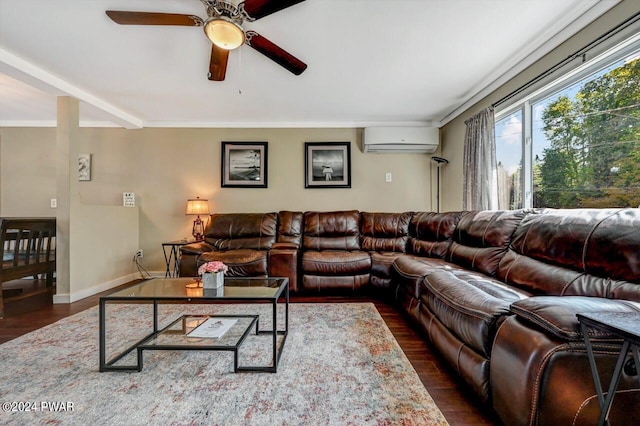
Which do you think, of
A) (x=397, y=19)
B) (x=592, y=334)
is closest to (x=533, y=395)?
(x=592, y=334)

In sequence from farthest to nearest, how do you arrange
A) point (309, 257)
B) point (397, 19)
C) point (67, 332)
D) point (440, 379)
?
point (309, 257) → point (67, 332) → point (397, 19) → point (440, 379)

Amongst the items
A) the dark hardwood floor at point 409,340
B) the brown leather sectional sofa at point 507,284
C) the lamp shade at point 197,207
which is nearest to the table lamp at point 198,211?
the lamp shade at point 197,207

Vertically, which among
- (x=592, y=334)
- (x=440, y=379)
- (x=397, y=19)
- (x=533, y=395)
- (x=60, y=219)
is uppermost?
(x=397, y=19)

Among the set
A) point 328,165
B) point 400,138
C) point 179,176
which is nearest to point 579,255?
point 400,138

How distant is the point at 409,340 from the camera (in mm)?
2055

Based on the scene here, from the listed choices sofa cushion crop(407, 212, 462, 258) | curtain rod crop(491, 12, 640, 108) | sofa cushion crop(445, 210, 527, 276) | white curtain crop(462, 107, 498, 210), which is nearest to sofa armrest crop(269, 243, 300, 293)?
sofa cushion crop(407, 212, 462, 258)

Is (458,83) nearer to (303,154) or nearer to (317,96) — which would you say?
(317,96)

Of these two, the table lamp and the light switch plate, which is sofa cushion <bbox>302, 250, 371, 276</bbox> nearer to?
the table lamp

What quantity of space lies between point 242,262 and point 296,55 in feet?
7.04

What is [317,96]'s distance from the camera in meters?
3.24

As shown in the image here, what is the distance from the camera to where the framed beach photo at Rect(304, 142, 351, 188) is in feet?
13.7

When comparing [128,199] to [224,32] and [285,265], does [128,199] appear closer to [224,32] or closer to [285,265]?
[285,265]

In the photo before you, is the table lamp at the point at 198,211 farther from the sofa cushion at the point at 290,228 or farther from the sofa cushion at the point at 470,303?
the sofa cushion at the point at 470,303

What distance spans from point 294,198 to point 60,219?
2.71 m
